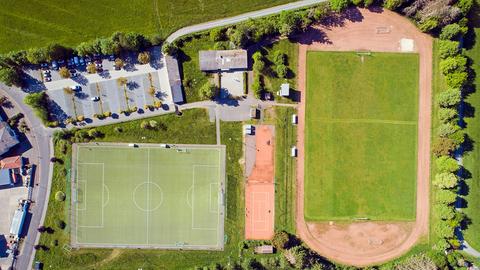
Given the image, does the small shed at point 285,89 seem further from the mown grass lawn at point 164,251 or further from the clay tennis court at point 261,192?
the mown grass lawn at point 164,251

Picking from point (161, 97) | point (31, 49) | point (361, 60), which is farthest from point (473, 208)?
point (31, 49)

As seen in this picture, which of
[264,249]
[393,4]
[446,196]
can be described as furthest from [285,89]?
[446,196]

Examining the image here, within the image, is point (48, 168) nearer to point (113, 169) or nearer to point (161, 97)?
point (113, 169)

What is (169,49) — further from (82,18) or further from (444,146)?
(444,146)

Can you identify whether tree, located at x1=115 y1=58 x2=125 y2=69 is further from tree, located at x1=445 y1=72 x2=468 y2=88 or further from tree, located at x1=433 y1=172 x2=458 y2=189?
tree, located at x1=433 y1=172 x2=458 y2=189

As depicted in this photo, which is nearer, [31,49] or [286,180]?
[31,49]

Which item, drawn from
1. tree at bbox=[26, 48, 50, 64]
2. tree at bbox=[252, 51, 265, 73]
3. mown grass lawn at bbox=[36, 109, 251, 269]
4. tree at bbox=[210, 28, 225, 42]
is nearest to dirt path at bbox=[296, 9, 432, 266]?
tree at bbox=[252, 51, 265, 73]
